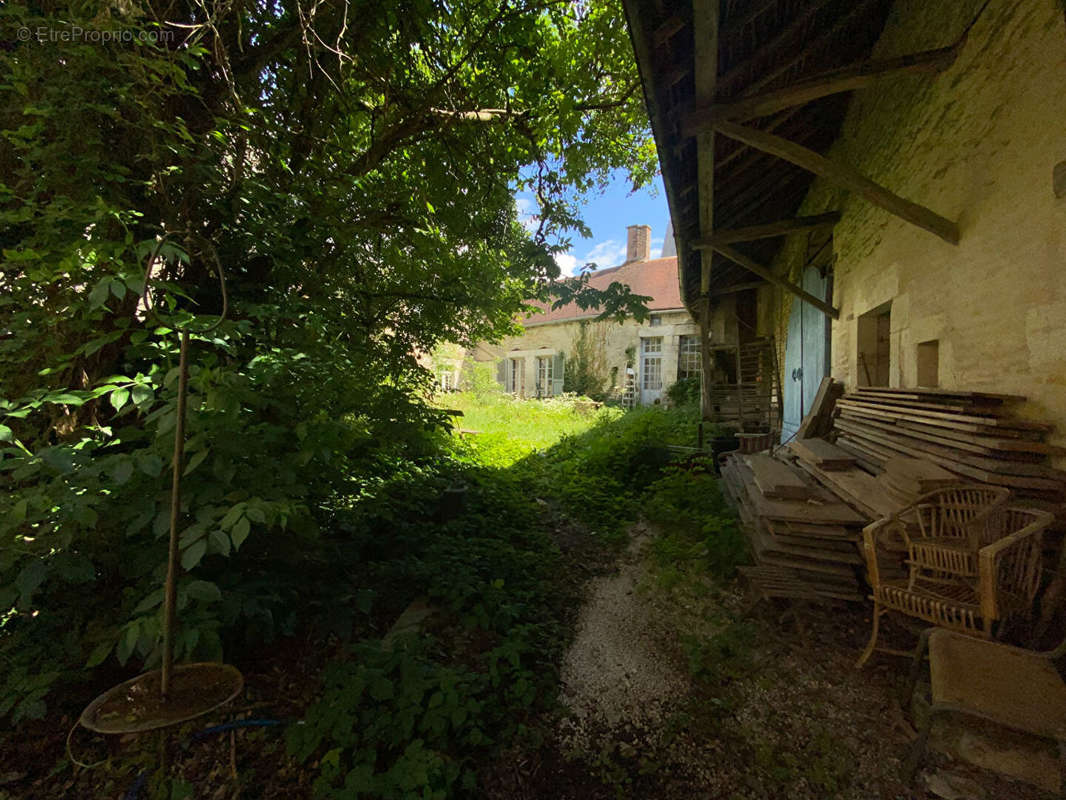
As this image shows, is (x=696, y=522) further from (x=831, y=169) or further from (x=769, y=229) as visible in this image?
(x=769, y=229)

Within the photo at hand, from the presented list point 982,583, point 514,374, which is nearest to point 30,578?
point 982,583

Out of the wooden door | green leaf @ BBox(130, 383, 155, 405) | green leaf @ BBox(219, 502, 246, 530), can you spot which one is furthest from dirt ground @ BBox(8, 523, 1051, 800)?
the wooden door

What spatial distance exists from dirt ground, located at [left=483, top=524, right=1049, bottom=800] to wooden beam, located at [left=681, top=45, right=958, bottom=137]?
3.42 m

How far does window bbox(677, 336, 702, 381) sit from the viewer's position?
15.1m

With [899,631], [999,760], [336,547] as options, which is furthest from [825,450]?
[336,547]

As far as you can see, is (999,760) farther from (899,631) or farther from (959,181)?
(959,181)

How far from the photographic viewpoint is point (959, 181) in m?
2.64

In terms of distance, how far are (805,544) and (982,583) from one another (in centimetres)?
102

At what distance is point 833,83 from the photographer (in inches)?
109

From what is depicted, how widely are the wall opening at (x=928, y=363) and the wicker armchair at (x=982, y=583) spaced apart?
1322mm

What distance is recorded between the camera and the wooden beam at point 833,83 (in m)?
2.76

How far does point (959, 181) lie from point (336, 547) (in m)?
4.70

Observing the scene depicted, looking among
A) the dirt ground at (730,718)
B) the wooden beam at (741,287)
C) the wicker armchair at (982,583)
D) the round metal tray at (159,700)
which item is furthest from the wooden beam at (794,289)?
the round metal tray at (159,700)

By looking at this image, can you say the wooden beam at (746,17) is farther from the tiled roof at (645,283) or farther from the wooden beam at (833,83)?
the tiled roof at (645,283)
